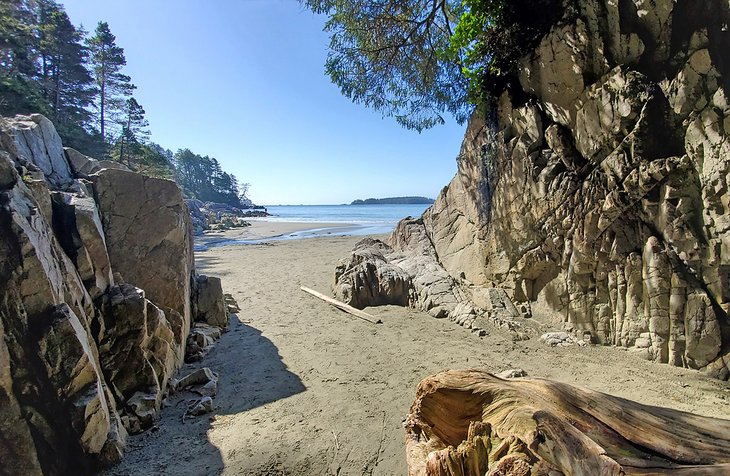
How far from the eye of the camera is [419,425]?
2.43m

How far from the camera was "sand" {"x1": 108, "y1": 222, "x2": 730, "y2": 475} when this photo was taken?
10.3 feet

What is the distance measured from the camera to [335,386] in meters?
4.55

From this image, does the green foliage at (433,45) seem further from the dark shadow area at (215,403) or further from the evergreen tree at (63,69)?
the evergreen tree at (63,69)

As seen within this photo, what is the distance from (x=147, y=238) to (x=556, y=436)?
624cm

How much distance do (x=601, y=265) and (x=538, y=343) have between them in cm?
176

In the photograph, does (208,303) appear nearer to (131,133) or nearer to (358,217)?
(131,133)

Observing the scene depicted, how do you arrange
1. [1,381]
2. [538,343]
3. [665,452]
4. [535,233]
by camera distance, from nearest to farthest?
1. [665,452]
2. [1,381]
3. [538,343]
4. [535,233]

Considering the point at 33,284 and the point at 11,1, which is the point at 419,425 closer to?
the point at 33,284

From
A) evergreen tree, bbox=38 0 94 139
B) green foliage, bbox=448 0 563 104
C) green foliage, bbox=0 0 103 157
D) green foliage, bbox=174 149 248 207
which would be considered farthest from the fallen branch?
green foliage, bbox=174 149 248 207

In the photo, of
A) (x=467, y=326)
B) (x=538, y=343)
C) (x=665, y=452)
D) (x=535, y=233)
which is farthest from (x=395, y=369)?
(x=535, y=233)

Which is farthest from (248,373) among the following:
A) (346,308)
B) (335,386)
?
(346,308)


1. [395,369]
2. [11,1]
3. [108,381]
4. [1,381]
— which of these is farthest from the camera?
[11,1]

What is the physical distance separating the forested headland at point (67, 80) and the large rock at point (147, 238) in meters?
14.9

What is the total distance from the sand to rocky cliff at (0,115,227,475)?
53cm
